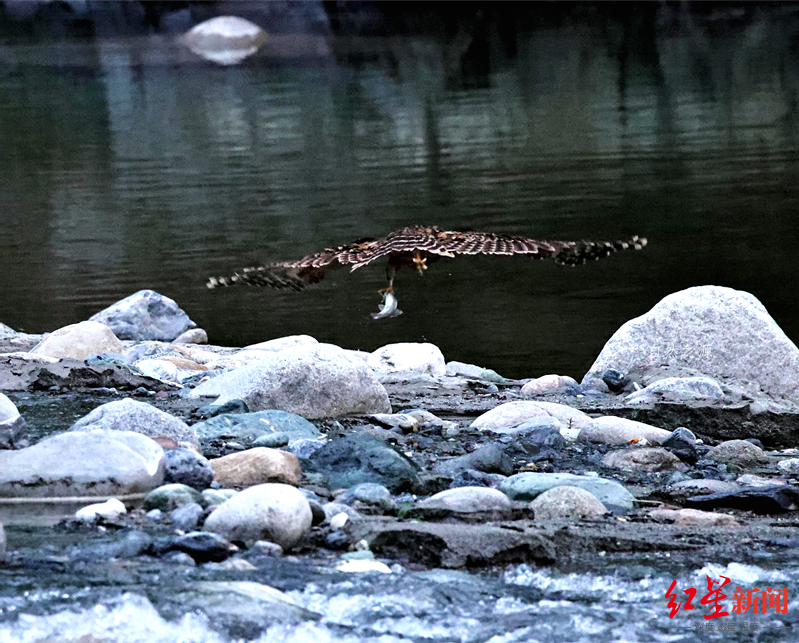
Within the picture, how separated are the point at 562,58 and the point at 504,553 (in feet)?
131

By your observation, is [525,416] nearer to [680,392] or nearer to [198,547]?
[680,392]

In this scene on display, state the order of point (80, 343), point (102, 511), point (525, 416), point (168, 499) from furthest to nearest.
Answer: point (80, 343)
point (525, 416)
point (168, 499)
point (102, 511)

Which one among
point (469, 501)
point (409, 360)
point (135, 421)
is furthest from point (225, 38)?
point (469, 501)

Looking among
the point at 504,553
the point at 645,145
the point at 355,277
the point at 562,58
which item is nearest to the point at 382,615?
the point at 504,553

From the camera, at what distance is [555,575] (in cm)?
461

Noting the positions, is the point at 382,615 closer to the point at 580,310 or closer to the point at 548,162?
the point at 580,310

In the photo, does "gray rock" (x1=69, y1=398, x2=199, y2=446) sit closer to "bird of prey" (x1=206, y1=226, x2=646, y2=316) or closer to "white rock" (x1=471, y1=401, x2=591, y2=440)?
"bird of prey" (x1=206, y1=226, x2=646, y2=316)

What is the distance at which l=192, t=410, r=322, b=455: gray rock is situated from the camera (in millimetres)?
6434

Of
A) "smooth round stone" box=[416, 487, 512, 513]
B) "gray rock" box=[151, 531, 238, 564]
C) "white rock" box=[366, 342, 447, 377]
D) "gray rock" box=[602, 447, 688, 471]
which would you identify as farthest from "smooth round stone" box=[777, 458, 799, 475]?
"white rock" box=[366, 342, 447, 377]

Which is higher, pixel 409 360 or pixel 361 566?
pixel 409 360

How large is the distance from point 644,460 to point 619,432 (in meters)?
0.52

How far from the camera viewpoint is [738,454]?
6750 mm

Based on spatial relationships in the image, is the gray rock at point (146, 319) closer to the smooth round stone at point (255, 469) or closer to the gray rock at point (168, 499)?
the smooth round stone at point (255, 469)

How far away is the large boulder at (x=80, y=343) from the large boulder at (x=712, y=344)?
3838 mm
